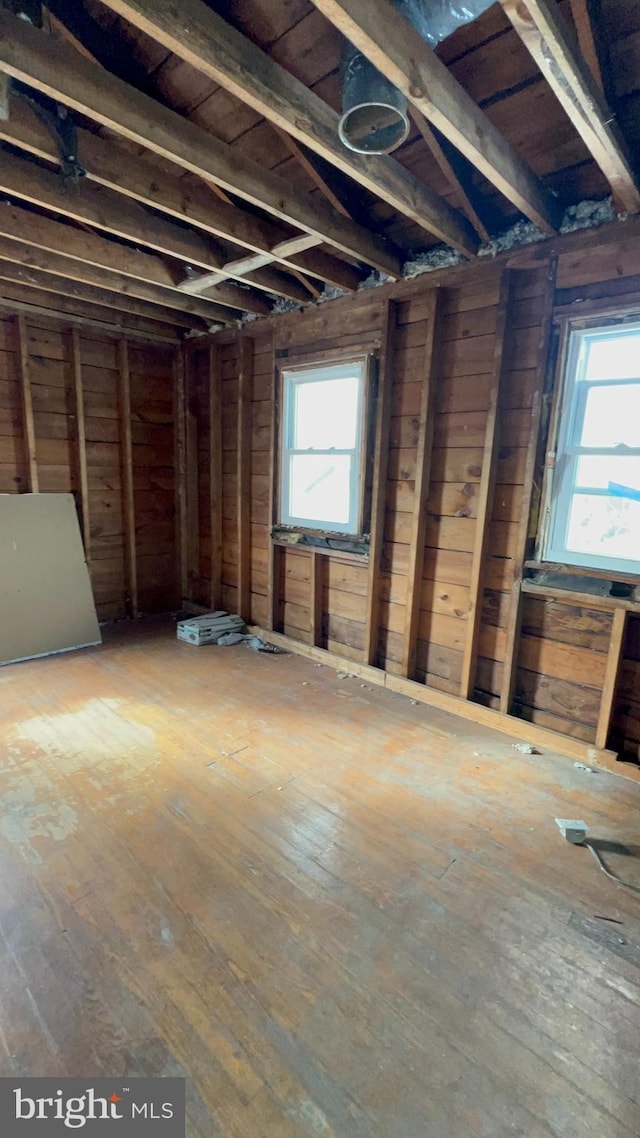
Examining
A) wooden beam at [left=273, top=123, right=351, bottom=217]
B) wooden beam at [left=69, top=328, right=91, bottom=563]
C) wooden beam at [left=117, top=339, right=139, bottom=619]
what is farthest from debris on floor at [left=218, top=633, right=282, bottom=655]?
wooden beam at [left=273, top=123, right=351, bottom=217]

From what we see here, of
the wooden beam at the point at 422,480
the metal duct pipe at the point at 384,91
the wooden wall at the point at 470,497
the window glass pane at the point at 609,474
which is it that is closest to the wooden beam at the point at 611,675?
the wooden wall at the point at 470,497

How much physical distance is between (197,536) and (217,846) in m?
3.31

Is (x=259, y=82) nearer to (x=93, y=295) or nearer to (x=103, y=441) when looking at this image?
(x=93, y=295)

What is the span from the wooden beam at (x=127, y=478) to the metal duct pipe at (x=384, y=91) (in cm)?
314

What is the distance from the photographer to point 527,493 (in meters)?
2.60

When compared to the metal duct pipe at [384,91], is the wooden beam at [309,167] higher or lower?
higher

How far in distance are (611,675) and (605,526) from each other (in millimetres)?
715

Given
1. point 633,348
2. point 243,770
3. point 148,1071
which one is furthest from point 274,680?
point 633,348

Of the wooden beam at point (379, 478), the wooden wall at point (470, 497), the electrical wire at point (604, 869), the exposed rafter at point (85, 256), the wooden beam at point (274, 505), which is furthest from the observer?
the wooden beam at point (274, 505)

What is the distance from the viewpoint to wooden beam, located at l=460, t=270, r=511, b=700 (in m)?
2.60

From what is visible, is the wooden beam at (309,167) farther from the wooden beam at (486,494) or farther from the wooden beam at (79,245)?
the wooden beam at (79,245)

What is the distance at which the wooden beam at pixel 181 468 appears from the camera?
15.1 ft

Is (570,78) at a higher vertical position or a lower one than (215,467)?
higher

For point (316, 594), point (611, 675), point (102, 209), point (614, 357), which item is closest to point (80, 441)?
point (102, 209)
